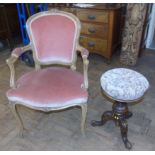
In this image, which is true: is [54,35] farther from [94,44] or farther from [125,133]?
[94,44]

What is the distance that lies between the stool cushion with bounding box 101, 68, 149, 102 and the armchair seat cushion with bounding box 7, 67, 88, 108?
17 centimetres

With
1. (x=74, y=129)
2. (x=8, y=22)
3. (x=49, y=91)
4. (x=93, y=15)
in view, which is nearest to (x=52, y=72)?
(x=49, y=91)

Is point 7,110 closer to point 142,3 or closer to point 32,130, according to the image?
point 32,130

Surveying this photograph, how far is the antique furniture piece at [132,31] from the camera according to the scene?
6.93 ft

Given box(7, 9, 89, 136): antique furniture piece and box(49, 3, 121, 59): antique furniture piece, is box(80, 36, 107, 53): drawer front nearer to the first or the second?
box(49, 3, 121, 59): antique furniture piece

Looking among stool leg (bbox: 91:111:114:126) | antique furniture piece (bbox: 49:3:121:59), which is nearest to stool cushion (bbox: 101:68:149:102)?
stool leg (bbox: 91:111:114:126)

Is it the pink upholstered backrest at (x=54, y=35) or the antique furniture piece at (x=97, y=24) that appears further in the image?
the antique furniture piece at (x=97, y=24)

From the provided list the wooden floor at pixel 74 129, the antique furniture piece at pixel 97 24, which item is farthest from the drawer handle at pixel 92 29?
the wooden floor at pixel 74 129

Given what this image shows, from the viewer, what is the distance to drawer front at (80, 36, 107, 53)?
238 centimetres

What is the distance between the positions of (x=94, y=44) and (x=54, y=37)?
3.58 ft

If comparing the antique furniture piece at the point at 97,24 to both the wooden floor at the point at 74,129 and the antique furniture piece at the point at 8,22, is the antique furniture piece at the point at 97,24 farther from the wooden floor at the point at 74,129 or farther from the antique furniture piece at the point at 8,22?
the antique furniture piece at the point at 8,22

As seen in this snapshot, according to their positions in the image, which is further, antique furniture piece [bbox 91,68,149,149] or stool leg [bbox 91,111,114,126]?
stool leg [bbox 91,111,114,126]

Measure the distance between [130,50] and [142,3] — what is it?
1.91 ft

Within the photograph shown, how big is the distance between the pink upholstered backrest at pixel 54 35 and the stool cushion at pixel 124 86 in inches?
14.5
